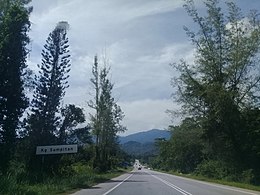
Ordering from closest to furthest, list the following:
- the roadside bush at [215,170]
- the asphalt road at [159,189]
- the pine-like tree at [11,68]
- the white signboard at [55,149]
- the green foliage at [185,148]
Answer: the asphalt road at [159,189]
the white signboard at [55,149]
the pine-like tree at [11,68]
the green foliage at [185,148]
the roadside bush at [215,170]

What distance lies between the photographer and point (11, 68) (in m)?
35.8

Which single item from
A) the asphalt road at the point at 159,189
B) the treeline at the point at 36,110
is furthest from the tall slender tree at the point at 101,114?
the asphalt road at the point at 159,189

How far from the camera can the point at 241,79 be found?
51500mm

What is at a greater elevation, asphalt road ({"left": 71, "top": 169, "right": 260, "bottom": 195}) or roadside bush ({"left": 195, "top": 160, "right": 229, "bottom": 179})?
roadside bush ({"left": 195, "top": 160, "right": 229, "bottom": 179})

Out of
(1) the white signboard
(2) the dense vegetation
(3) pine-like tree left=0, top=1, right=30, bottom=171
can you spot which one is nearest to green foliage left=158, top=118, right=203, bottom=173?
(2) the dense vegetation

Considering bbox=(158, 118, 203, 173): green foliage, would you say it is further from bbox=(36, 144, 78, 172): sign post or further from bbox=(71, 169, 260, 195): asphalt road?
bbox=(36, 144, 78, 172): sign post

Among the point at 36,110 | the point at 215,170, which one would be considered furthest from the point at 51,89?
the point at 215,170

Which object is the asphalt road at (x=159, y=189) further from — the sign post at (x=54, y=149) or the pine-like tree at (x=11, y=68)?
the pine-like tree at (x=11, y=68)

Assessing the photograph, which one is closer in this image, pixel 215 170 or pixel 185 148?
pixel 215 170

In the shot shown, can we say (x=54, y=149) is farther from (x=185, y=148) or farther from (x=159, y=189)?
(x=185, y=148)

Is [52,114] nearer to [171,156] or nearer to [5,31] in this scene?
[5,31]

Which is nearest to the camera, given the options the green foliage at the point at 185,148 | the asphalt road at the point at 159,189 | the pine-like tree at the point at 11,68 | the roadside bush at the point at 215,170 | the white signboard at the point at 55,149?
the asphalt road at the point at 159,189

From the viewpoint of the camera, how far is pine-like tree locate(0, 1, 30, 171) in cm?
3534

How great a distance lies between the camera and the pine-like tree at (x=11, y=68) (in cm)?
3534
